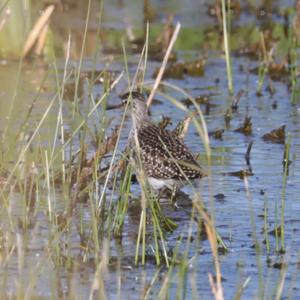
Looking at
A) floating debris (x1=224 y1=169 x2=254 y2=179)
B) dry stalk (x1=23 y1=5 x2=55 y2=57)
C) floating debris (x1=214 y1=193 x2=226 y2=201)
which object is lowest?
floating debris (x1=214 y1=193 x2=226 y2=201)

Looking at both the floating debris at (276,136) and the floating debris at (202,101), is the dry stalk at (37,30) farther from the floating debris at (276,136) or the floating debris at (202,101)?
the floating debris at (276,136)

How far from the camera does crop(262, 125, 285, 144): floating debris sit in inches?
354

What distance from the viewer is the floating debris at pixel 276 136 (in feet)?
29.5

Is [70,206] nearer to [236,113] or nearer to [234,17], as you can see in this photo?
[236,113]

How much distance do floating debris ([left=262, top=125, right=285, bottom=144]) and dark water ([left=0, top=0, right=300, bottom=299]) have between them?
0.07 meters

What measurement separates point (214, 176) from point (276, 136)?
3.74 ft

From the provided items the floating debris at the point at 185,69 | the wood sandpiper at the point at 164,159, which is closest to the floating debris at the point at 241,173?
the wood sandpiper at the point at 164,159

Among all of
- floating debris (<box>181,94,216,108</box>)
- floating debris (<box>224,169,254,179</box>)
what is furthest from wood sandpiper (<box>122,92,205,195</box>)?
floating debris (<box>181,94,216,108</box>)

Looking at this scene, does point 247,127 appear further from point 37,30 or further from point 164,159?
point 37,30

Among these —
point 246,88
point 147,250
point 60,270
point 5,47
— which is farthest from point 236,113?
point 60,270

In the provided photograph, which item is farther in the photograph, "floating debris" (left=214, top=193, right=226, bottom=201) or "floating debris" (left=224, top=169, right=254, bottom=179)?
"floating debris" (left=224, top=169, right=254, bottom=179)

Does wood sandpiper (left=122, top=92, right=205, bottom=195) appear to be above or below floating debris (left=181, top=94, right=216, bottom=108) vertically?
below

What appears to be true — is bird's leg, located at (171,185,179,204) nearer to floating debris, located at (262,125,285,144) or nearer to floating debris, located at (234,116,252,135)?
floating debris, located at (262,125,285,144)

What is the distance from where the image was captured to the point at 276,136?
9.03 m
